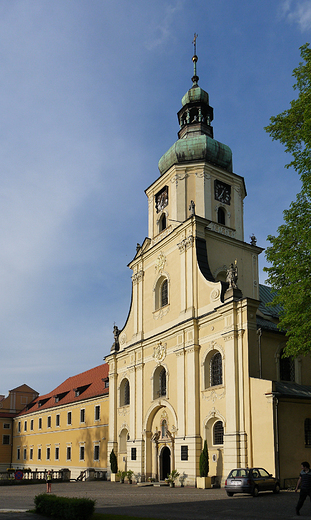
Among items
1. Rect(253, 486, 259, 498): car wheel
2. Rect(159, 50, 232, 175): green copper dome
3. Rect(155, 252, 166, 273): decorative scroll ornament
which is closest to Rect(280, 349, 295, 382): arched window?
Rect(253, 486, 259, 498): car wheel

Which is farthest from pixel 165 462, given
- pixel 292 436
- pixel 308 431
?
pixel 292 436

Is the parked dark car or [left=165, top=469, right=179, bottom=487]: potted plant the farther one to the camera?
[left=165, top=469, right=179, bottom=487]: potted plant

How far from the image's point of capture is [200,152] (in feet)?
117

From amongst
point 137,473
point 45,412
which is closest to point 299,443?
point 137,473

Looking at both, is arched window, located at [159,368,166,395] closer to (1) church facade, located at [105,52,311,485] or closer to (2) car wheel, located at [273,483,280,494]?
(1) church facade, located at [105,52,311,485]

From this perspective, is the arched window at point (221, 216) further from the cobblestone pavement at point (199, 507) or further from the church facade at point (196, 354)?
the cobblestone pavement at point (199, 507)

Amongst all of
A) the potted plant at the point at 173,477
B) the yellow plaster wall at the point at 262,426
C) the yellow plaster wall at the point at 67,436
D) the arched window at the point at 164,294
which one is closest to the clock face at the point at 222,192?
the arched window at the point at 164,294

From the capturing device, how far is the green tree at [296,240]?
18922 millimetres

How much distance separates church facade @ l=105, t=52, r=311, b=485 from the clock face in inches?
3.1

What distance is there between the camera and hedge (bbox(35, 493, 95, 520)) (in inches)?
512

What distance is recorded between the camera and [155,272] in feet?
116

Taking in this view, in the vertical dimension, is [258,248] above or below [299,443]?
above

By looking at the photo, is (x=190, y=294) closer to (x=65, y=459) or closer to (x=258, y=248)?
(x=258, y=248)

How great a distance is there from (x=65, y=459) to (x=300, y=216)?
123 ft
